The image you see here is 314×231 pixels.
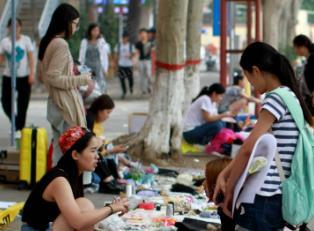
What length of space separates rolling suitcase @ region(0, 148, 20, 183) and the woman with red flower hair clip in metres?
4.17

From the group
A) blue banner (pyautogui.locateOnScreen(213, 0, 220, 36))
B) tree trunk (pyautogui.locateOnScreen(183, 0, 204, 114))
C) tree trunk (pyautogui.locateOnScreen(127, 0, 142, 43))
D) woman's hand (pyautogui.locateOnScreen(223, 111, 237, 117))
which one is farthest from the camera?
tree trunk (pyautogui.locateOnScreen(127, 0, 142, 43))

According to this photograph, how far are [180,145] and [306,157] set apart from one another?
7.40 meters

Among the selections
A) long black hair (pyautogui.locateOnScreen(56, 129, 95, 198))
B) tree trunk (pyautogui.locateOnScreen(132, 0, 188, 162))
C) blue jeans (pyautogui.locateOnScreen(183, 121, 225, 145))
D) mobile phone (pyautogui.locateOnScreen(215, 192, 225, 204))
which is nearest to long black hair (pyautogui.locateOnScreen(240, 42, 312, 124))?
mobile phone (pyautogui.locateOnScreen(215, 192, 225, 204))

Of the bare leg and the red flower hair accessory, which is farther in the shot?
the red flower hair accessory

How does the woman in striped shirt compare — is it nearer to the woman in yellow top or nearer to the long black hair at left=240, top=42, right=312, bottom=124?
the long black hair at left=240, top=42, right=312, bottom=124

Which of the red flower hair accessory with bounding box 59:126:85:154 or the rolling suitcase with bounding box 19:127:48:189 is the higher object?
the red flower hair accessory with bounding box 59:126:85:154

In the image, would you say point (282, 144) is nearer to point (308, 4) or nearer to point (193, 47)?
point (193, 47)

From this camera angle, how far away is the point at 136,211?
348 inches

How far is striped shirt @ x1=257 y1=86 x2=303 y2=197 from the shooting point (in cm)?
545

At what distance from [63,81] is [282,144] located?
409 cm

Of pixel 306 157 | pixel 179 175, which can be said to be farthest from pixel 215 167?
pixel 179 175

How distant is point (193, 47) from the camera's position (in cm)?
1692

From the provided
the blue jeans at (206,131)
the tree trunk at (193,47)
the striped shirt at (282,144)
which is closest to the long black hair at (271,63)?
the striped shirt at (282,144)

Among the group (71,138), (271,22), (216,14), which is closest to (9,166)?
(71,138)
